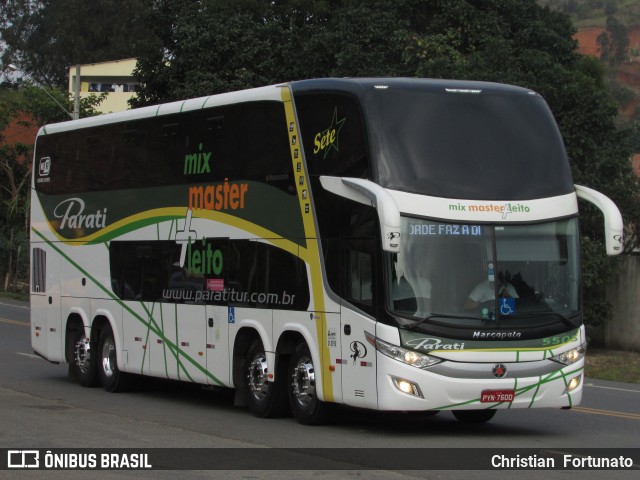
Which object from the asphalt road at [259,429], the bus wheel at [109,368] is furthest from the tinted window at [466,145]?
the bus wheel at [109,368]

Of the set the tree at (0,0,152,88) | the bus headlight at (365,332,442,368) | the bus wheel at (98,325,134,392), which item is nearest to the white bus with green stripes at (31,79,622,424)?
the bus headlight at (365,332,442,368)

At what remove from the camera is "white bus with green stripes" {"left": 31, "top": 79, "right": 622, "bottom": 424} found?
1279 centimetres

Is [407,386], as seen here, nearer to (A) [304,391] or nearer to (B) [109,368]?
(A) [304,391]

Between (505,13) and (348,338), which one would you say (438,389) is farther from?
(505,13)

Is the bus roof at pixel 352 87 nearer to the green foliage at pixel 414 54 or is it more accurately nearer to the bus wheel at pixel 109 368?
the bus wheel at pixel 109 368

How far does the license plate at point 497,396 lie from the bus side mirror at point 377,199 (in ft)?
6.21

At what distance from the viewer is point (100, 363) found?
19.2 m

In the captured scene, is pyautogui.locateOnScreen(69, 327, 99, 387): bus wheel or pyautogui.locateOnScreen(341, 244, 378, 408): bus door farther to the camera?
pyautogui.locateOnScreen(69, 327, 99, 387): bus wheel

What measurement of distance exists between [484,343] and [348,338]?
1.51 meters

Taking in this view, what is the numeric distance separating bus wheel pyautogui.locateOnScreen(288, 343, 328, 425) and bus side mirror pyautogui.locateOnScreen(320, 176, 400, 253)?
79.7 inches

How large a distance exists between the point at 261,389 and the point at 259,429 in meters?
1.31

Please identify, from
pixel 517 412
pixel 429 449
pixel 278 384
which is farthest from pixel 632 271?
pixel 429 449

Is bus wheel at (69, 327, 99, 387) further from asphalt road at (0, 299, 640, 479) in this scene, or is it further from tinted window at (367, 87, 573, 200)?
tinted window at (367, 87, 573, 200)

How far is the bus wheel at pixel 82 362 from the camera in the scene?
19516 mm
